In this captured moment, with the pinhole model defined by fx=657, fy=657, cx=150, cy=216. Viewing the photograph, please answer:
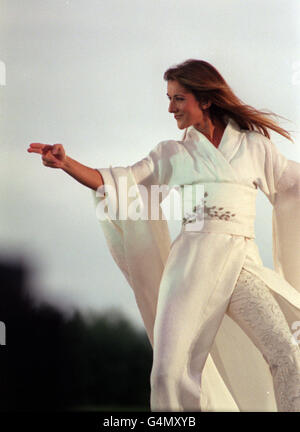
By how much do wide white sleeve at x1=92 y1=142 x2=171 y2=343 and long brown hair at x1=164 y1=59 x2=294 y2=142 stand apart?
13.3 inches

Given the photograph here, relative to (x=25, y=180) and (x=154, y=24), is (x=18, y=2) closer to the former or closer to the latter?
(x=154, y=24)

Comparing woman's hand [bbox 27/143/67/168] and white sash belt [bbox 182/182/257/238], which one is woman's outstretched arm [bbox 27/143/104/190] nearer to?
woman's hand [bbox 27/143/67/168]

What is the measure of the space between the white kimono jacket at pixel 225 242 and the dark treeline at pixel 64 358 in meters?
0.21

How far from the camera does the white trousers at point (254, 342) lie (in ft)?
8.13

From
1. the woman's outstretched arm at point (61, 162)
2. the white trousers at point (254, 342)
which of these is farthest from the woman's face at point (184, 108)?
the white trousers at point (254, 342)

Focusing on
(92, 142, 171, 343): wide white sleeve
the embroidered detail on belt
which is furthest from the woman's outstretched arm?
the embroidered detail on belt

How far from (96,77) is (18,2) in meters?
0.52

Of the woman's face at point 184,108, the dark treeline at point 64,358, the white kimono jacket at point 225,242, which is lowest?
the dark treeline at point 64,358

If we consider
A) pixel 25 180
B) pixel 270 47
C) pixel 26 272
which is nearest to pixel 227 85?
pixel 270 47

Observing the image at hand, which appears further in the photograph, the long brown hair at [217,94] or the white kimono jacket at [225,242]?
the long brown hair at [217,94]

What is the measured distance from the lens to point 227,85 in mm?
2977

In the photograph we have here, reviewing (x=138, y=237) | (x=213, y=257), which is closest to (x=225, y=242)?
(x=213, y=257)

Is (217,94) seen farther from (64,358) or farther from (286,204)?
(64,358)

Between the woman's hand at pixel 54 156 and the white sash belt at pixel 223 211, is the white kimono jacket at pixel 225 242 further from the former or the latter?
the woman's hand at pixel 54 156
